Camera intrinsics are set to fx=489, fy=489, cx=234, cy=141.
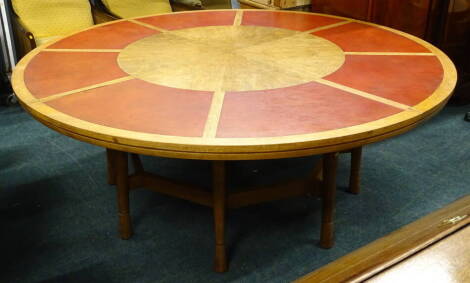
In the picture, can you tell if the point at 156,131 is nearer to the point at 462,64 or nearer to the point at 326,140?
the point at 326,140

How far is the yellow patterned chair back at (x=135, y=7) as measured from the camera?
12.7ft

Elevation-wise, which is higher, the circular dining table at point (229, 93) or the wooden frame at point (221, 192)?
the circular dining table at point (229, 93)

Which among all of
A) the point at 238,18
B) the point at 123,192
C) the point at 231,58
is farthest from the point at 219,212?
the point at 238,18

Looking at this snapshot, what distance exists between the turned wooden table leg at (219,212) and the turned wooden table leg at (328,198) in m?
0.43

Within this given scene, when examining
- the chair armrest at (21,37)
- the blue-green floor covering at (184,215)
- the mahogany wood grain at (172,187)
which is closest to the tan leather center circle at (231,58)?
the mahogany wood grain at (172,187)

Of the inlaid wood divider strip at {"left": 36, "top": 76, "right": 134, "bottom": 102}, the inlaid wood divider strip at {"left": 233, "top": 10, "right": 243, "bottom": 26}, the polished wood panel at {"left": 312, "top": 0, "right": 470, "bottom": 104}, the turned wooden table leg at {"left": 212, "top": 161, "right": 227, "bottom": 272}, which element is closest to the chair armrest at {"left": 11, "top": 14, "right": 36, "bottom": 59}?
the inlaid wood divider strip at {"left": 233, "top": 10, "right": 243, "bottom": 26}

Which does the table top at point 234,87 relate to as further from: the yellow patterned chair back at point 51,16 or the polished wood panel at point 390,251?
the yellow patterned chair back at point 51,16

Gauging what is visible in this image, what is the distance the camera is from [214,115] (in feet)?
5.16

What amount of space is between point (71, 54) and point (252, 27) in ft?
3.28

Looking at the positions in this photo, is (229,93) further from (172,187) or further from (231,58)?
(172,187)

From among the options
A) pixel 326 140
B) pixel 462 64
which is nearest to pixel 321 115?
pixel 326 140

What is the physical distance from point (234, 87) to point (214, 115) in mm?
271

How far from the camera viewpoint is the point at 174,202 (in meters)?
2.46

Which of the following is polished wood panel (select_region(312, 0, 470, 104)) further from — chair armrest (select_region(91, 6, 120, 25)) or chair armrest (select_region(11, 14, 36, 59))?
chair armrest (select_region(11, 14, 36, 59))
